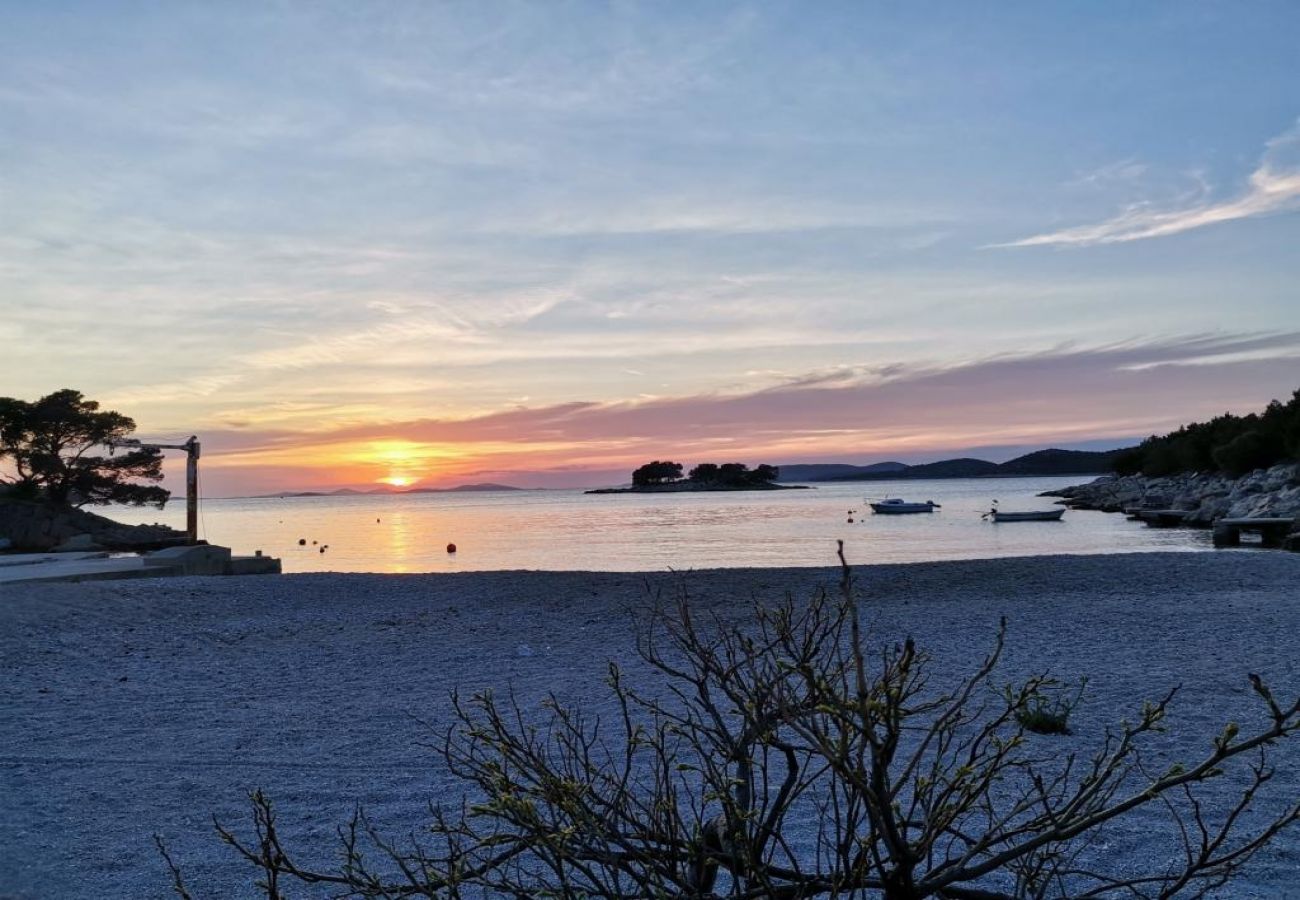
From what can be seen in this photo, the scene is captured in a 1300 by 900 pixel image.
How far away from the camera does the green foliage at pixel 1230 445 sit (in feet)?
154

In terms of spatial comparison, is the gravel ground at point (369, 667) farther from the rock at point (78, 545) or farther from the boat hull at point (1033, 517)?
the boat hull at point (1033, 517)

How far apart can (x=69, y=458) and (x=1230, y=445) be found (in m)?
50.6

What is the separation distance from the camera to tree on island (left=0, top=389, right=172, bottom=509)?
1452 inches

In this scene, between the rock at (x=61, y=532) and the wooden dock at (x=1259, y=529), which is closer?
the wooden dock at (x=1259, y=529)

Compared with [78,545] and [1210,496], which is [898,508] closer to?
[1210,496]

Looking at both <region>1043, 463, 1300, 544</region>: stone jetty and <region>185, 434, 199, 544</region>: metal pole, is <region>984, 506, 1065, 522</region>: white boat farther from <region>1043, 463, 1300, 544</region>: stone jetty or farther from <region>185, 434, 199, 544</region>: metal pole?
<region>185, 434, 199, 544</region>: metal pole

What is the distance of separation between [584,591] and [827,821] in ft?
33.1

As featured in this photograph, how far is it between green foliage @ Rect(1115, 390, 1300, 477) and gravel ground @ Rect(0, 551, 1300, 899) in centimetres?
Answer: 3442

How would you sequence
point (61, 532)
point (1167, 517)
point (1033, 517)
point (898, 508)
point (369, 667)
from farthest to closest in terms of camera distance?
point (898, 508) → point (1033, 517) → point (1167, 517) → point (61, 532) → point (369, 667)

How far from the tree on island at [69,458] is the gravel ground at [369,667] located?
25.3m

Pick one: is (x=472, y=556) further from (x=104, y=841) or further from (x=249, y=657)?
A: (x=104, y=841)

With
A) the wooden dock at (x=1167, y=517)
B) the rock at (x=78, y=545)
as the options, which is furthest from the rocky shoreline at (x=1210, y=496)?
the rock at (x=78, y=545)

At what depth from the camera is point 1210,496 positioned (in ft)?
140

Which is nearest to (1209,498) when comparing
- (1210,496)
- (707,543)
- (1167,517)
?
(1210,496)
